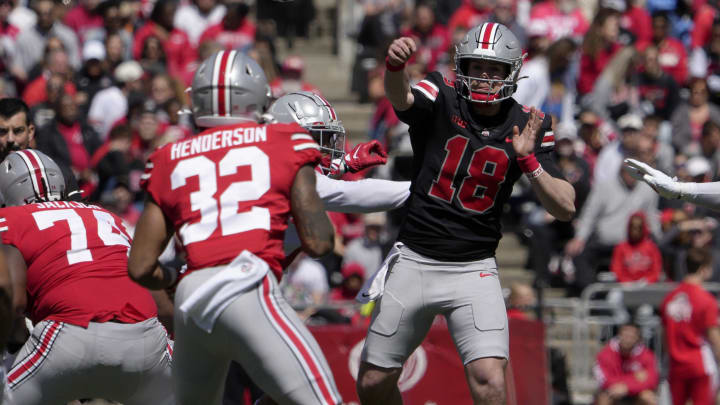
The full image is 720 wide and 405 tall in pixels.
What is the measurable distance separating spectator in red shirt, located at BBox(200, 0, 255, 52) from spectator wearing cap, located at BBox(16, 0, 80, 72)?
4.66 feet

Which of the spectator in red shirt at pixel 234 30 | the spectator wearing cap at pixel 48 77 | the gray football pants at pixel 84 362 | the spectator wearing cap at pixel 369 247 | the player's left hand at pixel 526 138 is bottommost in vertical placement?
the spectator wearing cap at pixel 369 247

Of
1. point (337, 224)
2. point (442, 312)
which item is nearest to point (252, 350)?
point (442, 312)

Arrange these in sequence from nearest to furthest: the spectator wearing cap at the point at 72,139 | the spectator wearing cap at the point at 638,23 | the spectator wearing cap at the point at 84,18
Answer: the spectator wearing cap at the point at 72,139
the spectator wearing cap at the point at 84,18
the spectator wearing cap at the point at 638,23

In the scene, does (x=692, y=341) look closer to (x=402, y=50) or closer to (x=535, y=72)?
(x=535, y=72)

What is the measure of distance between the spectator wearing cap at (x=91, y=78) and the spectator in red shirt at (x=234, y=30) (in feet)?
4.19

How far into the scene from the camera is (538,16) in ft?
48.1

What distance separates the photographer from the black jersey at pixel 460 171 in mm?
6066

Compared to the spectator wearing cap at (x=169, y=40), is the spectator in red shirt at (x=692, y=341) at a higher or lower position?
lower

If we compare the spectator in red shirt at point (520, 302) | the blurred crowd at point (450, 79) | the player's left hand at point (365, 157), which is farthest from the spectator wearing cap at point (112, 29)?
the player's left hand at point (365, 157)

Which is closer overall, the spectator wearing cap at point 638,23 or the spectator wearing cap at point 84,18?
the spectator wearing cap at point 84,18

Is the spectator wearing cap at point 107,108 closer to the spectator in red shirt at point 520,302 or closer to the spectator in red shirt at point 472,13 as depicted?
the spectator in red shirt at point 472,13

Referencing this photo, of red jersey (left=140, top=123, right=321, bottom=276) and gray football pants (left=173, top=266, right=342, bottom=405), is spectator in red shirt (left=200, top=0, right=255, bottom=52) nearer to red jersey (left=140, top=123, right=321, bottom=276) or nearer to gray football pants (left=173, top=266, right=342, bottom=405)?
red jersey (left=140, top=123, right=321, bottom=276)

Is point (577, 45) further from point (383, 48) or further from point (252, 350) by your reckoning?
point (252, 350)

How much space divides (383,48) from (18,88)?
3.86m
